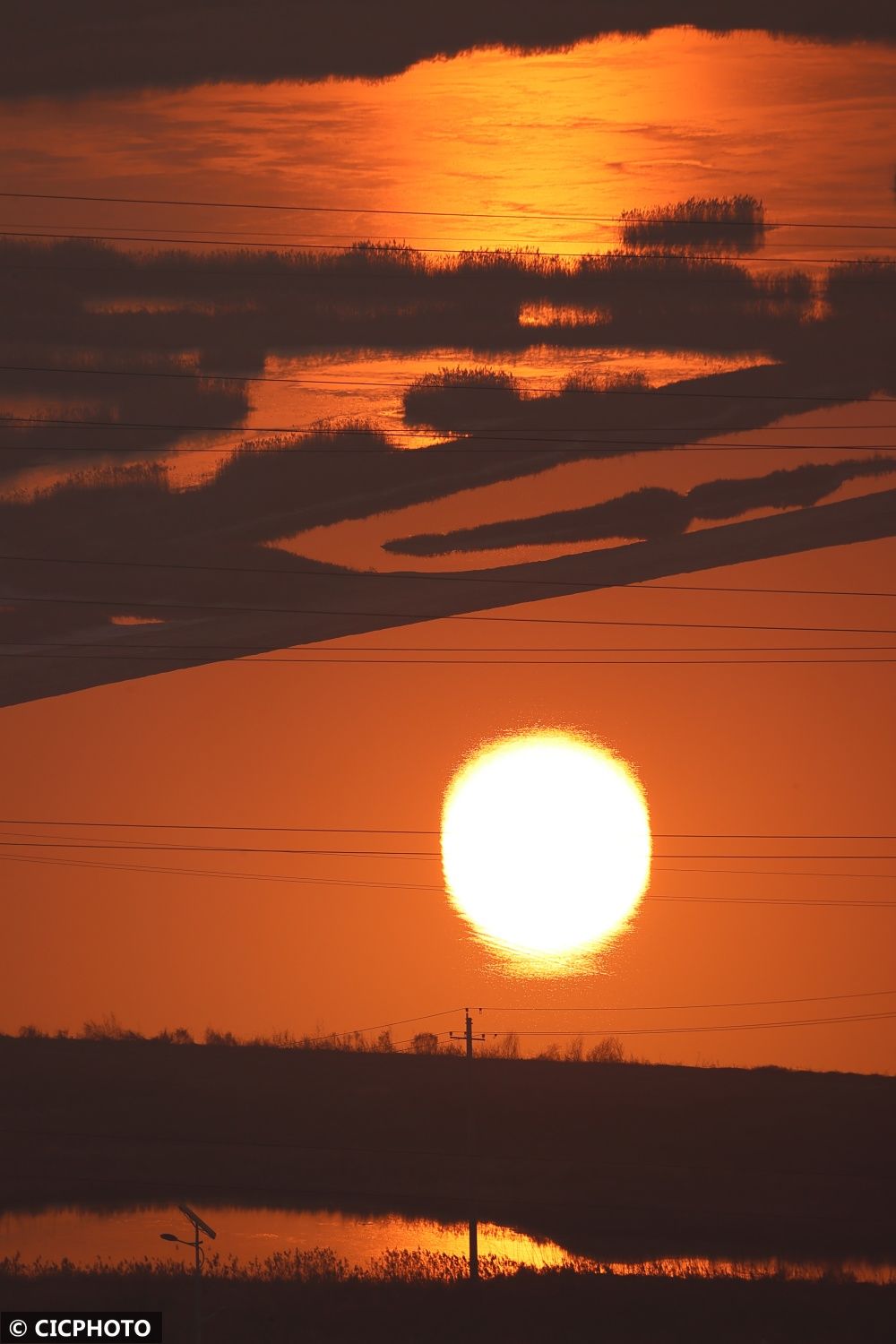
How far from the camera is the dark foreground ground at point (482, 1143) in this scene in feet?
229

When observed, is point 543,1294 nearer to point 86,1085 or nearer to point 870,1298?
point 870,1298

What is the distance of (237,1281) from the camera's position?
53.3 m

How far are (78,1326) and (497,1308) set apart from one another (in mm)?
11816

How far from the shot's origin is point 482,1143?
84125mm

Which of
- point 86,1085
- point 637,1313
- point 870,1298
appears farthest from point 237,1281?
point 86,1085

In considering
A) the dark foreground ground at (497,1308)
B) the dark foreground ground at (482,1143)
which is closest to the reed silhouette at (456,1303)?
the dark foreground ground at (497,1308)

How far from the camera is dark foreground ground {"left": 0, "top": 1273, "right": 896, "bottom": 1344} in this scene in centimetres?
4838

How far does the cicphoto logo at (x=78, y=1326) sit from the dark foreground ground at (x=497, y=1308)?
29.7 inches

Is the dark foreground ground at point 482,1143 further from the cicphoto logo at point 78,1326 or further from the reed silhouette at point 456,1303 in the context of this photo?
the cicphoto logo at point 78,1326

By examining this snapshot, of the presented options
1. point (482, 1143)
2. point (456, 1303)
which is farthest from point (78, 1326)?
point (482, 1143)

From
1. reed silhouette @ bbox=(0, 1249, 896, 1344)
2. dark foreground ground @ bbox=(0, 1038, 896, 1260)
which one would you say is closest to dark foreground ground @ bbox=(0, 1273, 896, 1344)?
reed silhouette @ bbox=(0, 1249, 896, 1344)

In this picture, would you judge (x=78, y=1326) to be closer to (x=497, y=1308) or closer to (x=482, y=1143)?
(x=497, y=1308)

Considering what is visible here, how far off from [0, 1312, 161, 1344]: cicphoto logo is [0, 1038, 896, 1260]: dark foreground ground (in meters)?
19.8

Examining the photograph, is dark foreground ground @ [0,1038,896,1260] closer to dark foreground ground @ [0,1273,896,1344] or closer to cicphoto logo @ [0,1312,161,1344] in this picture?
dark foreground ground @ [0,1273,896,1344]
